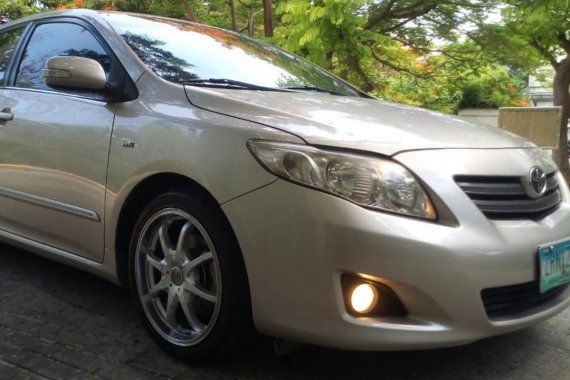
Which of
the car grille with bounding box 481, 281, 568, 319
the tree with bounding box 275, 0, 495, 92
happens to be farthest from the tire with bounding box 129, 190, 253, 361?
the tree with bounding box 275, 0, 495, 92

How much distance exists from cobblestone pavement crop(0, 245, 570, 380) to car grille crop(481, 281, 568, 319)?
1.33 ft

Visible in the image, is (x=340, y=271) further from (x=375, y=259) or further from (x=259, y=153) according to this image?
(x=259, y=153)

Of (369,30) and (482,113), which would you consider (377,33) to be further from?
(482,113)

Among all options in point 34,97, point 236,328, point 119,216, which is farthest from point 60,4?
point 236,328

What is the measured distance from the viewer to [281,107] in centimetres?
233

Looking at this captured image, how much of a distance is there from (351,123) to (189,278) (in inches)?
36.8

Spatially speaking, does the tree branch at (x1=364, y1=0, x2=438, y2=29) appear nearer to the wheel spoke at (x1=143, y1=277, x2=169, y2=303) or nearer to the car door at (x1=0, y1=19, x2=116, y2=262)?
the car door at (x1=0, y1=19, x2=116, y2=262)

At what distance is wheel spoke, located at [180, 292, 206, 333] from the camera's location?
94.2 inches

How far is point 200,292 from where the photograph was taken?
2314 mm

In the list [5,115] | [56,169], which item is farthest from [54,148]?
[5,115]

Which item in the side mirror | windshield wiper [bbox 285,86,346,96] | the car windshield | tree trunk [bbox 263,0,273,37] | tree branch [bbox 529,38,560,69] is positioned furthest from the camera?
tree branch [bbox 529,38,560,69]

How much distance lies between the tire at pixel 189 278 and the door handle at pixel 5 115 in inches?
49.3

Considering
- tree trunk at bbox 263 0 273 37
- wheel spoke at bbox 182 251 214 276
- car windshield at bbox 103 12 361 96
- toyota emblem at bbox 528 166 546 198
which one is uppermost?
tree trunk at bbox 263 0 273 37

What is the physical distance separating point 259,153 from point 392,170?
1.61ft
